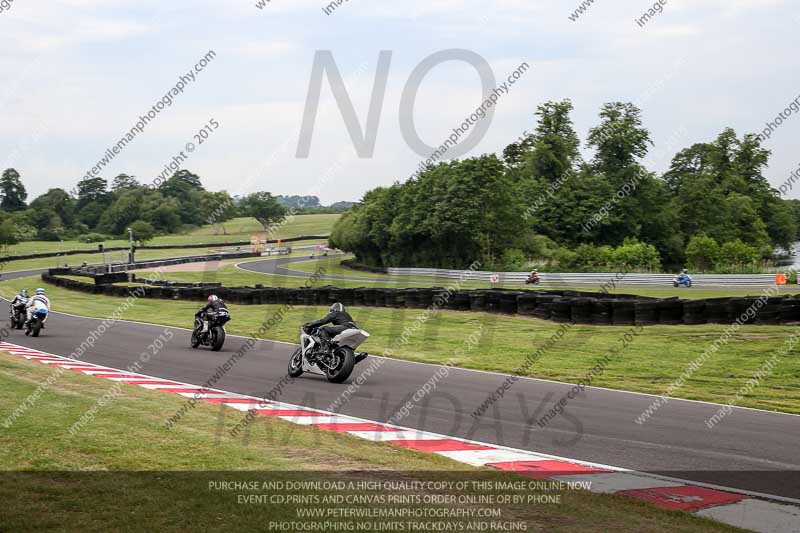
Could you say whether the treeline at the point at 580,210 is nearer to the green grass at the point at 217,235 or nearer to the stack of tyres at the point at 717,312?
the stack of tyres at the point at 717,312

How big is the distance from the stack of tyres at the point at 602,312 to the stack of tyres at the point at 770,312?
3.77 meters

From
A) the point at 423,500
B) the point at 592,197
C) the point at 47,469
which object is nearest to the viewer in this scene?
the point at 423,500

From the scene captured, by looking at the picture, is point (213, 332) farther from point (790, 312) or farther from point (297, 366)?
point (790, 312)

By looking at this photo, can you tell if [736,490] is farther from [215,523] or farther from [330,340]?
[330,340]

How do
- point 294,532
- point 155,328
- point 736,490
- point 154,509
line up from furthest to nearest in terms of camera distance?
1. point 155,328
2. point 736,490
3. point 154,509
4. point 294,532

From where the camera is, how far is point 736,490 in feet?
23.7

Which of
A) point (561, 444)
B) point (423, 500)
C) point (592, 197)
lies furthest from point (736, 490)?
point (592, 197)

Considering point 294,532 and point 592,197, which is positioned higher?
point 592,197

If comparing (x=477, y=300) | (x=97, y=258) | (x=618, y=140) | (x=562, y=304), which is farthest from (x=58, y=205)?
(x=562, y=304)

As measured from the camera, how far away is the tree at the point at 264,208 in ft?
536

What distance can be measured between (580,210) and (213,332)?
2457 inches

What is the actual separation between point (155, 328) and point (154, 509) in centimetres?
2151

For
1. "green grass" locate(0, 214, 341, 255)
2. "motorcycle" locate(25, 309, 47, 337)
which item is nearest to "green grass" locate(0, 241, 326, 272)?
"green grass" locate(0, 214, 341, 255)

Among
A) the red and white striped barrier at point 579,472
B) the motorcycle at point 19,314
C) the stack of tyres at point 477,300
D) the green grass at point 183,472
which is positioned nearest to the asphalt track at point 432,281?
the stack of tyres at point 477,300
